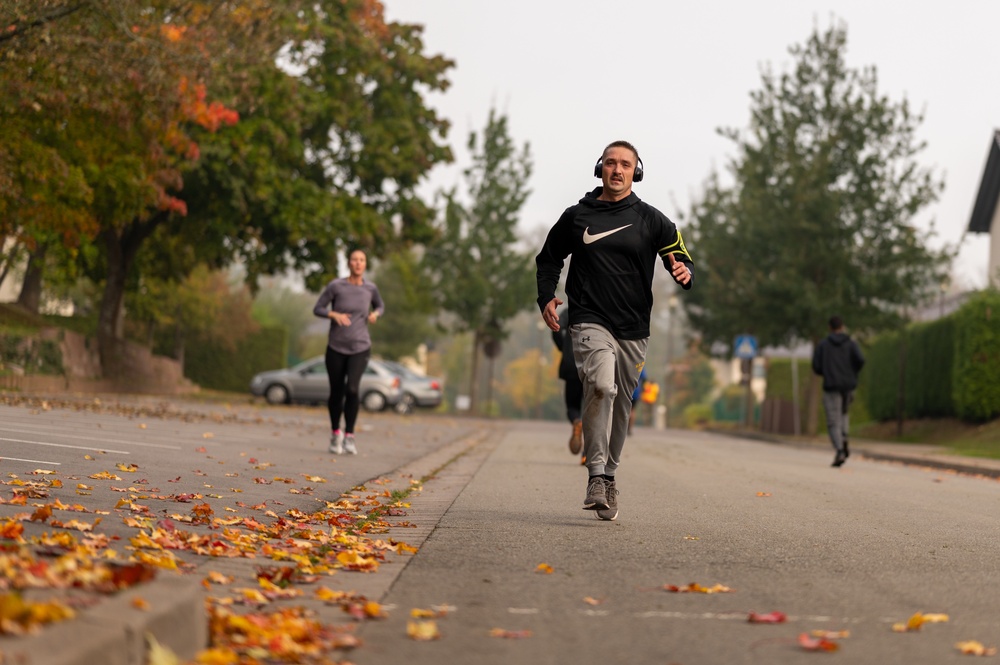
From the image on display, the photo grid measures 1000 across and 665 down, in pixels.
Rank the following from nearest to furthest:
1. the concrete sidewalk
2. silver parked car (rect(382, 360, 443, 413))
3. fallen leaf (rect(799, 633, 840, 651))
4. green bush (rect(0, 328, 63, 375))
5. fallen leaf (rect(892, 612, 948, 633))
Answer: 1. fallen leaf (rect(799, 633, 840, 651))
2. fallen leaf (rect(892, 612, 948, 633))
3. the concrete sidewalk
4. green bush (rect(0, 328, 63, 375))
5. silver parked car (rect(382, 360, 443, 413))

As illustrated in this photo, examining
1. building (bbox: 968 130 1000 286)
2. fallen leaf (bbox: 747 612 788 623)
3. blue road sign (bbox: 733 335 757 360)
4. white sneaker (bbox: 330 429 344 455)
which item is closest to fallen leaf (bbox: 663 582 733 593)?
fallen leaf (bbox: 747 612 788 623)

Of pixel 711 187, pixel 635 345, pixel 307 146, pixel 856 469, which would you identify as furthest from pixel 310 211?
pixel 635 345

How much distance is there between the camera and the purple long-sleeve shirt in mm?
13852

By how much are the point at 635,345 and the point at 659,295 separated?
72262mm

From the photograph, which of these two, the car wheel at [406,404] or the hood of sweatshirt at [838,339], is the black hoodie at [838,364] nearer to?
the hood of sweatshirt at [838,339]

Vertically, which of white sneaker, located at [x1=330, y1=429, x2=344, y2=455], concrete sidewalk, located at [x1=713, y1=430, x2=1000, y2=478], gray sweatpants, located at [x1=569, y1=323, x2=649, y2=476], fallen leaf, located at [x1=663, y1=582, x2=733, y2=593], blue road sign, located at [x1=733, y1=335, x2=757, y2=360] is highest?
blue road sign, located at [x1=733, y1=335, x2=757, y2=360]

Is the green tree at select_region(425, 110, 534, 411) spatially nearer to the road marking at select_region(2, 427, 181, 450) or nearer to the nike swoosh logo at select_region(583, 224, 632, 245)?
the road marking at select_region(2, 427, 181, 450)

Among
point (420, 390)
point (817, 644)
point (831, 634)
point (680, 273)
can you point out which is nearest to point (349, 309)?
point (680, 273)

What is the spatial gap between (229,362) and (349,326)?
40.4m

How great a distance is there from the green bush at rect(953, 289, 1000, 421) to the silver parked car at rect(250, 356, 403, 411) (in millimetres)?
15116

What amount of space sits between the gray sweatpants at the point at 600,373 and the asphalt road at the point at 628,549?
471 mm

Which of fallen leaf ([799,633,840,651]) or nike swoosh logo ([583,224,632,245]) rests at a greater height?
nike swoosh logo ([583,224,632,245])

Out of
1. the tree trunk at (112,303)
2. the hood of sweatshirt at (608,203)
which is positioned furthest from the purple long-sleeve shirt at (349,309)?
the tree trunk at (112,303)

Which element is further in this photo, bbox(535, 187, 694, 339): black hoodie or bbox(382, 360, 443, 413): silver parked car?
bbox(382, 360, 443, 413): silver parked car
